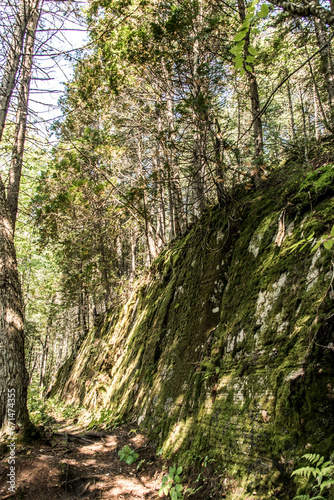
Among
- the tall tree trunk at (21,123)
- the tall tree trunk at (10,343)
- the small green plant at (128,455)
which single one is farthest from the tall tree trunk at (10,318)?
the small green plant at (128,455)

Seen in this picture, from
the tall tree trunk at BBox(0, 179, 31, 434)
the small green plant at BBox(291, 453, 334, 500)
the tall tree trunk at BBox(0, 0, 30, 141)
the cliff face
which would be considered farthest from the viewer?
the tall tree trunk at BBox(0, 0, 30, 141)

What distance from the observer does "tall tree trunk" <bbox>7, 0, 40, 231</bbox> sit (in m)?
6.17

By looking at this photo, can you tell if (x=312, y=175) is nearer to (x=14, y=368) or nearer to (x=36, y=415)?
(x=14, y=368)

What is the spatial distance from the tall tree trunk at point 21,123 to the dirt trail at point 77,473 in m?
4.19

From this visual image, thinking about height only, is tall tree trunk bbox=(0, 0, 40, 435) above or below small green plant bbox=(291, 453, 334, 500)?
above

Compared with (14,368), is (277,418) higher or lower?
lower

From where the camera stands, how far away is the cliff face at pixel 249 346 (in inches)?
102

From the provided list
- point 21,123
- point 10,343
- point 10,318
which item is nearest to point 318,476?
point 10,343

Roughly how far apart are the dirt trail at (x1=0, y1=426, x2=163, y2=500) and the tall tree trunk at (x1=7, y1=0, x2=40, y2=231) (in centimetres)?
419

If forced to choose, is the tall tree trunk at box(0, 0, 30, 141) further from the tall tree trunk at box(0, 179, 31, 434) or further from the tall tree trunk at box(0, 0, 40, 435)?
the tall tree trunk at box(0, 179, 31, 434)

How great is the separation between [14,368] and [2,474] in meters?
1.50

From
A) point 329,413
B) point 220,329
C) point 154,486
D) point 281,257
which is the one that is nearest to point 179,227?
point 220,329

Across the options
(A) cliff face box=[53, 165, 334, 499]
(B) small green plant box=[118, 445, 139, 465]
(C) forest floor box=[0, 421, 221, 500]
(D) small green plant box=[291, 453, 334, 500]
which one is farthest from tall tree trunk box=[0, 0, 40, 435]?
(D) small green plant box=[291, 453, 334, 500]

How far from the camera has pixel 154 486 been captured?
13.7 feet
